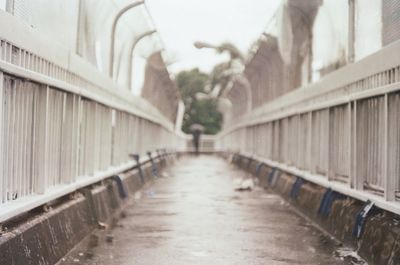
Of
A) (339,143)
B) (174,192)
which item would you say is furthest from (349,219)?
(174,192)

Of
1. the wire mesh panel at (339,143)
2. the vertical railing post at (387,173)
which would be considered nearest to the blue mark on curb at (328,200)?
the wire mesh panel at (339,143)

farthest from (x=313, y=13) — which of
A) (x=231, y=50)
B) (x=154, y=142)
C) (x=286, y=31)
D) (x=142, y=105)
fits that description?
(x=231, y=50)

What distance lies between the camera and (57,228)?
22.3ft

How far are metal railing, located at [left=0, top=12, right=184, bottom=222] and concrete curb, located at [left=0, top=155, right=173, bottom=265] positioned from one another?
6.8 inches

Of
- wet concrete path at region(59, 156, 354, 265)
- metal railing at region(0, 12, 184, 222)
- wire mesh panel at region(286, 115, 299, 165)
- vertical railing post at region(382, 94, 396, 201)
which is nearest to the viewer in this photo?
metal railing at region(0, 12, 184, 222)

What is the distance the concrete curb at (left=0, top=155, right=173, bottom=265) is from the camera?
5351mm

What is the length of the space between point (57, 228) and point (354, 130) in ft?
12.0

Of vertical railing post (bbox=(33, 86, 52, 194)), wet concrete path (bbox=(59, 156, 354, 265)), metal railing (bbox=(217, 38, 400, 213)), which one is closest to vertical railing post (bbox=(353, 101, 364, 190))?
metal railing (bbox=(217, 38, 400, 213))

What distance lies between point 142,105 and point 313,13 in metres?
7.30

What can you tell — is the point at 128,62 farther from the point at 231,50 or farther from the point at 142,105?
the point at 231,50

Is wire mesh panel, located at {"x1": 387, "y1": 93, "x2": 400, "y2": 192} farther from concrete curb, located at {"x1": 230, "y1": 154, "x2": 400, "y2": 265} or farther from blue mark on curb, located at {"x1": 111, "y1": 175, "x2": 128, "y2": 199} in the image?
blue mark on curb, located at {"x1": 111, "y1": 175, "x2": 128, "y2": 199}

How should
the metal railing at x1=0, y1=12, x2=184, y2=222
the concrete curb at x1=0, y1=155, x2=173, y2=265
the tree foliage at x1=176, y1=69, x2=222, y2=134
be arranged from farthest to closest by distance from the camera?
1. the tree foliage at x1=176, y1=69, x2=222, y2=134
2. the metal railing at x1=0, y1=12, x2=184, y2=222
3. the concrete curb at x1=0, y1=155, x2=173, y2=265

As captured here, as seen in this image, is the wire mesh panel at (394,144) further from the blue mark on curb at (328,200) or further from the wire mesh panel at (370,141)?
the blue mark on curb at (328,200)

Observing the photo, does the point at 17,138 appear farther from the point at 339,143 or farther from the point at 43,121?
the point at 339,143
